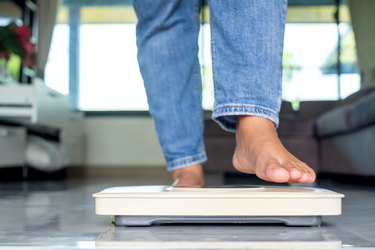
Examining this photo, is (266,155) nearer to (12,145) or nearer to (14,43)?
(12,145)

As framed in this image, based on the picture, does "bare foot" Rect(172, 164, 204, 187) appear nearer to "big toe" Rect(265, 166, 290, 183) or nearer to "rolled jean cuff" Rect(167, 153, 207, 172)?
"rolled jean cuff" Rect(167, 153, 207, 172)

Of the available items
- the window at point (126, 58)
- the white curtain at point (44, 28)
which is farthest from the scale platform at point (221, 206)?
the window at point (126, 58)

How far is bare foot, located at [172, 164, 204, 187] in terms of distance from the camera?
139 centimetres

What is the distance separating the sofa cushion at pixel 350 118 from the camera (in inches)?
109

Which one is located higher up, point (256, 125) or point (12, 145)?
point (256, 125)

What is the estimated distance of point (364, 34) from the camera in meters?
6.52

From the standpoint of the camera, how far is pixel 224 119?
3.84 ft

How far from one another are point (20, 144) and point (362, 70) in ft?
12.5

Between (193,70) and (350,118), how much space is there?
189 cm

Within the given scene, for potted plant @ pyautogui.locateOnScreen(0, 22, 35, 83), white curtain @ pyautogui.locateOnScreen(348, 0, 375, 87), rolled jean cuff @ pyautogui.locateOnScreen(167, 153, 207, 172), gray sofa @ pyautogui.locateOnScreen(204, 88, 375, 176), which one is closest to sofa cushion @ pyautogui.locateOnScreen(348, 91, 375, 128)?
gray sofa @ pyautogui.locateOnScreen(204, 88, 375, 176)

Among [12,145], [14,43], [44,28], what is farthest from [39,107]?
[44,28]

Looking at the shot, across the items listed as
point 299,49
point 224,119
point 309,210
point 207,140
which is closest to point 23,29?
point 207,140

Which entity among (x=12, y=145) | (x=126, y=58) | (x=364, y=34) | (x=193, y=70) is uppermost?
(x=364, y=34)

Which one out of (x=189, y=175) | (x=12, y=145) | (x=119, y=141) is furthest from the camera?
(x=119, y=141)
